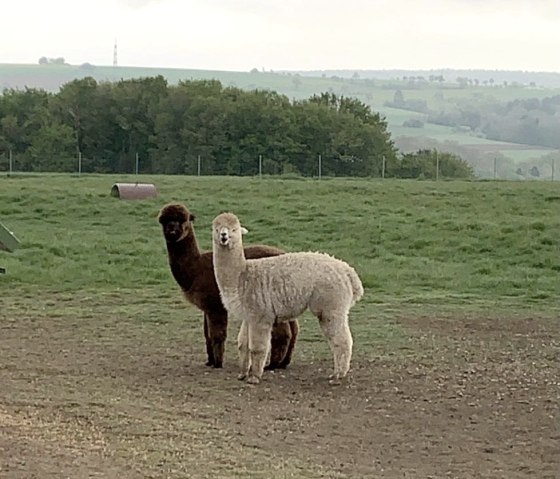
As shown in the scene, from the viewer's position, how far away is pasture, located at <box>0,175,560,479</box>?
21.4ft

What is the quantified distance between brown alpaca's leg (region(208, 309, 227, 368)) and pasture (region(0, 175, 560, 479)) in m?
0.18

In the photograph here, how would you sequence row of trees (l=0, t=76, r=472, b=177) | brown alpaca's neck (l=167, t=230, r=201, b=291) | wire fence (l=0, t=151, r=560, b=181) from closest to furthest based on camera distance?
brown alpaca's neck (l=167, t=230, r=201, b=291) → wire fence (l=0, t=151, r=560, b=181) → row of trees (l=0, t=76, r=472, b=177)

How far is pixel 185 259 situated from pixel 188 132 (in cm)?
3895

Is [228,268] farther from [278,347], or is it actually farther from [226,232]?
[278,347]

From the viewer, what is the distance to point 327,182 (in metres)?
26.4

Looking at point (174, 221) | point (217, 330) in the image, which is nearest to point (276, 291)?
point (217, 330)

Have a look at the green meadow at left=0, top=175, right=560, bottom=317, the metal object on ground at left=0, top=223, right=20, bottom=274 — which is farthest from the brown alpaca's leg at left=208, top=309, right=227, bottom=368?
the metal object on ground at left=0, top=223, right=20, bottom=274

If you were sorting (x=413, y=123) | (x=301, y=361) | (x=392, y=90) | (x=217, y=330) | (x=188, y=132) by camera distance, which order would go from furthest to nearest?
(x=392, y=90) < (x=413, y=123) < (x=188, y=132) < (x=301, y=361) < (x=217, y=330)

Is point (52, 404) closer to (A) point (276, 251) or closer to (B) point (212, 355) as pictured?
(B) point (212, 355)

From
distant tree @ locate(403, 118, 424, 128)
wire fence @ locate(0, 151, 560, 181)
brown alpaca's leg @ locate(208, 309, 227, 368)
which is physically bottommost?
wire fence @ locate(0, 151, 560, 181)

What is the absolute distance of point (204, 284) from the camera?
9344mm

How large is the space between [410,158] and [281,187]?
23.6 metres

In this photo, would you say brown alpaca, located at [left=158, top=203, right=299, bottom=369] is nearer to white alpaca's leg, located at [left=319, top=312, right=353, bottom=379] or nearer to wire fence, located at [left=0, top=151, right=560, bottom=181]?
white alpaca's leg, located at [left=319, top=312, right=353, bottom=379]

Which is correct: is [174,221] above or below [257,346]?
above
